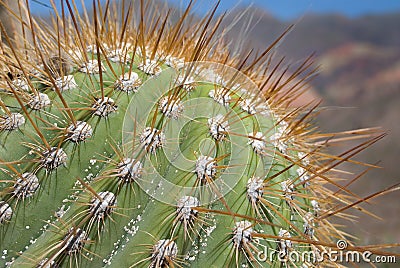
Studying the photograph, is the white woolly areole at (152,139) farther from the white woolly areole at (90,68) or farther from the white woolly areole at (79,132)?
the white woolly areole at (90,68)

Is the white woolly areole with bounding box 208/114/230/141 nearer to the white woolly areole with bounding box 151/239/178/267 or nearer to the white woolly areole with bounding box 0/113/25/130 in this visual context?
the white woolly areole with bounding box 151/239/178/267

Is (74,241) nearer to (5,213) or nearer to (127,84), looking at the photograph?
(5,213)

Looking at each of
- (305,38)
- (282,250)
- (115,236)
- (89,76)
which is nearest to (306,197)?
(282,250)

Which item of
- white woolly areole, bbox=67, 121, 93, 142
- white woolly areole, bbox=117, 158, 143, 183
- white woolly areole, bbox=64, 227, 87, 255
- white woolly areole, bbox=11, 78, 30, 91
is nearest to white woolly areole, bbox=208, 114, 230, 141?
white woolly areole, bbox=117, 158, 143, 183

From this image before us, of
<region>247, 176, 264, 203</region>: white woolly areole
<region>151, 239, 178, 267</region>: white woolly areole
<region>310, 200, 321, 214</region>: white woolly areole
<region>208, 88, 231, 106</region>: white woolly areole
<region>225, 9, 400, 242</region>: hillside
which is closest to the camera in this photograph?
<region>151, 239, 178, 267</region>: white woolly areole

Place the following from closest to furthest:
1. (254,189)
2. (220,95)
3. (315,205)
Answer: (254,189), (220,95), (315,205)

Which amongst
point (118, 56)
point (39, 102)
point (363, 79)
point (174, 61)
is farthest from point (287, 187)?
point (363, 79)

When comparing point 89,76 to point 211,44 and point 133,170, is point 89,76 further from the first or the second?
point 211,44

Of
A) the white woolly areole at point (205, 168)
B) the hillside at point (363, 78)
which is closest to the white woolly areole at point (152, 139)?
the white woolly areole at point (205, 168)

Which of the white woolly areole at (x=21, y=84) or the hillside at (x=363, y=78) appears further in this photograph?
the hillside at (x=363, y=78)
